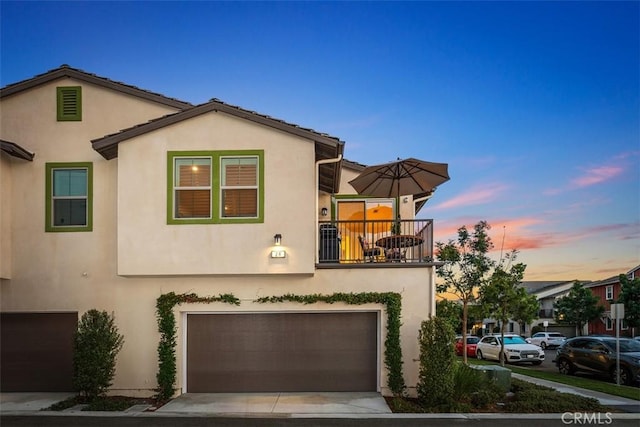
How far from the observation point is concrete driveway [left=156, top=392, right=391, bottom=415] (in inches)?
385

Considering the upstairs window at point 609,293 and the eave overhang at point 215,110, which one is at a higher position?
the eave overhang at point 215,110

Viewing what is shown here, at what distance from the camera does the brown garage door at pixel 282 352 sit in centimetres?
1148

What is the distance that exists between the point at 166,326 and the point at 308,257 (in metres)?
3.77

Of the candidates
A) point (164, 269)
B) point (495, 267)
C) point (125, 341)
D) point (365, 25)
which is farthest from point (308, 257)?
point (495, 267)

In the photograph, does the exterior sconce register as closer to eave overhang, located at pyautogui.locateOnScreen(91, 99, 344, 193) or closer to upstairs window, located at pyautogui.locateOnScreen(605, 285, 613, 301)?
eave overhang, located at pyautogui.locateOnScreen(91, 99, 344, 193)

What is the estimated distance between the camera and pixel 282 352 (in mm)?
11570

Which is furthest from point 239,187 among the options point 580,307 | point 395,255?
point 580,307

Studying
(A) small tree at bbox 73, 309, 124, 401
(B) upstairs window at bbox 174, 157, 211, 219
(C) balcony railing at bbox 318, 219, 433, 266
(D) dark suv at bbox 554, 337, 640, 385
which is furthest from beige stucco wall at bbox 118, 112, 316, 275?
(D) dark suv at bbox 554, 337, 640, 385

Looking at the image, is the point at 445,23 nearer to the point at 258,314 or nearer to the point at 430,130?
the point at 430,130

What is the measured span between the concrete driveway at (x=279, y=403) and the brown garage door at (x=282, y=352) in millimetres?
287

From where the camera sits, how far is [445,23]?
13516 millimetres

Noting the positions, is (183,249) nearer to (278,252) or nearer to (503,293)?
(278,252)

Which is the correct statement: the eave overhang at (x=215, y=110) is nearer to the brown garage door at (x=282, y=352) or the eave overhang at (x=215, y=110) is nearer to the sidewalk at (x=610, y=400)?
the brown garage door at (x=282, y=352)

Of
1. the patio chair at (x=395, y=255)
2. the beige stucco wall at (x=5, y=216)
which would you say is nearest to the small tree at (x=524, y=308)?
the patio chair at (x=395, y=255)
